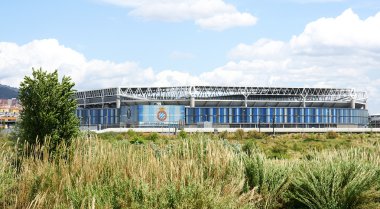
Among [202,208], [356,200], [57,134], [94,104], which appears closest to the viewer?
[202,208]

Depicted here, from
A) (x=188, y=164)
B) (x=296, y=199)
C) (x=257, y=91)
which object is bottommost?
(x=296, y=199)

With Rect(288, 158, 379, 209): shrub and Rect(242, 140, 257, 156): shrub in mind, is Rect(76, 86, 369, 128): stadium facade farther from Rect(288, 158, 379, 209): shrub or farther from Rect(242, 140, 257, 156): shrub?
Rect(288, 158, 379, 209): shrub

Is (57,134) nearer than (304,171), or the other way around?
(304,171)

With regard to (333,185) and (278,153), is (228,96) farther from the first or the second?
(333,185)

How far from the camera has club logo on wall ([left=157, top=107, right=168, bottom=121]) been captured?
106m

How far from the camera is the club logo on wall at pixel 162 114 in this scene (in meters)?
106

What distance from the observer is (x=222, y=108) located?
110 m

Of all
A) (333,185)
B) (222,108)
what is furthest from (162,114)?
(333,185)

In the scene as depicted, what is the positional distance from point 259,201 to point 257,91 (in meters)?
104

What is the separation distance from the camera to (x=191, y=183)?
9461mm

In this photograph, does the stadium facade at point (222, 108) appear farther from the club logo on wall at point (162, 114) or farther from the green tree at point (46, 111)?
the green tree at point (46, 111)

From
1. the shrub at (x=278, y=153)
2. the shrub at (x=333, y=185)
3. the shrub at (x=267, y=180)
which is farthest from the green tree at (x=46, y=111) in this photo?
the shrub at (x=278, y=153)

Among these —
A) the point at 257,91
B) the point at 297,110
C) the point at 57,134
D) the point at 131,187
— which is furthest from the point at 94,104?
the point at 131,187

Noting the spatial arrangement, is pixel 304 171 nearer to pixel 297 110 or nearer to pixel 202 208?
pixel 202 208
